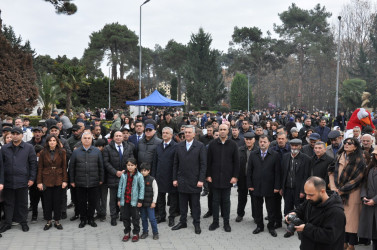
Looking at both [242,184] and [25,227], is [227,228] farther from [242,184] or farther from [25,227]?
[25,227]

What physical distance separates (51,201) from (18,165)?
36.2 inches

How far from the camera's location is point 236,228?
738 centimetres

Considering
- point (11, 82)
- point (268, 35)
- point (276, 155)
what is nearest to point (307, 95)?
point (268, 35)

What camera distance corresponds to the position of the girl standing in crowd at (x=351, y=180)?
19.3ft

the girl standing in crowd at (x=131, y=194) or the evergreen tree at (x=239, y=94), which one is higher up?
the evergreen tree at (x=239, y=94)

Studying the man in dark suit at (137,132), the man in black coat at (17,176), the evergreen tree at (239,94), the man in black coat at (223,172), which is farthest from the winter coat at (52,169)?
the evergreen tree at (239,94)

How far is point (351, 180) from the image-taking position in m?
5.90

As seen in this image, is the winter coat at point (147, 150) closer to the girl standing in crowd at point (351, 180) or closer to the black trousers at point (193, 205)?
the black trousers at point (193, 205)

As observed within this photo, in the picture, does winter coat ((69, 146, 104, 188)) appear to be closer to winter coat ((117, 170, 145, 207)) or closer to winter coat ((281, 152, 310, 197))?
winter coat ((117, 170, 145, 207))

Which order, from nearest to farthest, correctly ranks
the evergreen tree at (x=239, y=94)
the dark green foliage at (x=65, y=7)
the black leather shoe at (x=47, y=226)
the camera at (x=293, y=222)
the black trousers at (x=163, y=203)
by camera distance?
the camera at (x=293, y=222), the black leather shoe at (x=47, y=226), the black trousers at (x=163, y=203), the dark green foliage at (x=65, y=7), the evergreen tree at (x=239, y=94)

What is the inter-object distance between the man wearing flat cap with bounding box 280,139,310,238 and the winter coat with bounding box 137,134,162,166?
2656 mm

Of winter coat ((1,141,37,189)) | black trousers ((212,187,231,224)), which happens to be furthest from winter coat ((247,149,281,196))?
winter coat ((1,141,37,189))

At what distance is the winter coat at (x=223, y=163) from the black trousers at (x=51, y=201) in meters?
2.94

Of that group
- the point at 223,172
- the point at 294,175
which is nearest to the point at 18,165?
the point at 223,172
